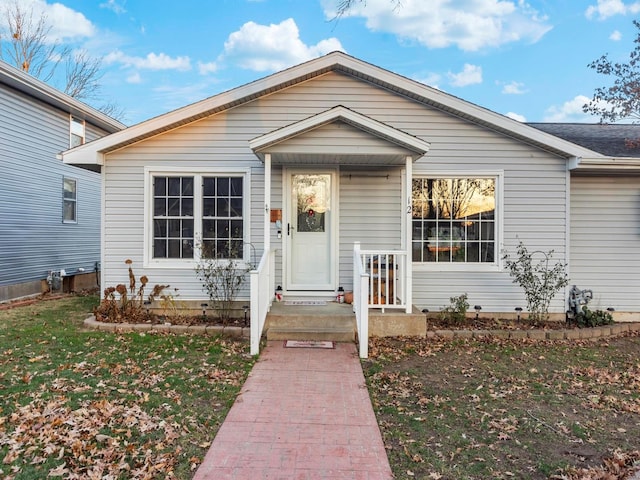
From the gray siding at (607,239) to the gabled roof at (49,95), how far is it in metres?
11.7

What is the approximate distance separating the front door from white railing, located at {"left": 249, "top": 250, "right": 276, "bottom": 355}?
3.21ft

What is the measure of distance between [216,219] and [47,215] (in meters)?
6.33

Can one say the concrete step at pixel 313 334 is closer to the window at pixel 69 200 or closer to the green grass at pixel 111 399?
the green grass at pixel 111 399

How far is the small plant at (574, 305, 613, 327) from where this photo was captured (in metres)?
7.16

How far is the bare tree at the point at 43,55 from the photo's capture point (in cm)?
1861

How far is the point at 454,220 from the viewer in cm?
757

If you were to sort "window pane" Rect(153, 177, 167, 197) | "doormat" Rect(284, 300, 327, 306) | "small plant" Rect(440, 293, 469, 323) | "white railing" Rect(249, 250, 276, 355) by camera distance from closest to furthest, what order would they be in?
"white railing" Rect(249, 250, 276, 355) → "doormat" Rect(284, 300, 327, 306) → "small plant" Rect(440, 293, 469, 323) → "window pane" Rect(153, 177, 167, 197)

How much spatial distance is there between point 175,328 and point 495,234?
5778 millimetres

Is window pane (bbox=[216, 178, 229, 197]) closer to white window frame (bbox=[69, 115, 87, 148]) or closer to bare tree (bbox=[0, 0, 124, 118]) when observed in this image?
white window frame (bbox=[69, 115, 87, 148])

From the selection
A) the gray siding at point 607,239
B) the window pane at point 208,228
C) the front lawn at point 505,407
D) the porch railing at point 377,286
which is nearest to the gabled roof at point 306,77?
the gray siding at point 607,239

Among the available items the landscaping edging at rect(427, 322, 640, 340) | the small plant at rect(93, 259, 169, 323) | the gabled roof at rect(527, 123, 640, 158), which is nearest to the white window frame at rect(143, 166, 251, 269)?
the small plant at rect(93, 259, 169, 323)

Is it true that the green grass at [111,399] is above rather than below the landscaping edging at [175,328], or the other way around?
below

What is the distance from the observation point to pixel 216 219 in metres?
7.45

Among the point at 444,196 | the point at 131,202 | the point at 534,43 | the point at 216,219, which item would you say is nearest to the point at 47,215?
the point at 131,202
